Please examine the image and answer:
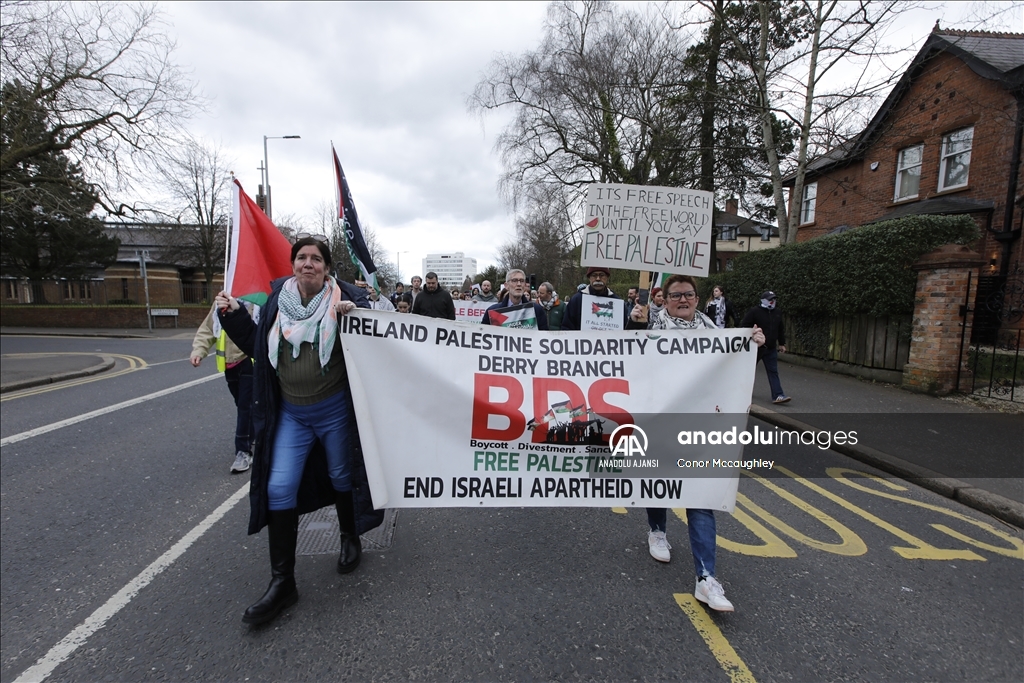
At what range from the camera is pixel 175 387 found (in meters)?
9.06

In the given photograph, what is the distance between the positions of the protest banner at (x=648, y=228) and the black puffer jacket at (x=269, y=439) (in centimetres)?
207

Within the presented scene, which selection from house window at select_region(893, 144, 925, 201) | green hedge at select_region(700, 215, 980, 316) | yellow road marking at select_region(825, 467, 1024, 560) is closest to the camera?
yellow road marking at select_region(825, 467, 1024, 560)

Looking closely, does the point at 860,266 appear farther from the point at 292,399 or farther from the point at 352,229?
the point at 292,399

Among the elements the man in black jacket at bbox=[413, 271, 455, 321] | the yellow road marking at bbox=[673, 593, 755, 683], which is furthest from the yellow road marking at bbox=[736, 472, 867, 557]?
the man in black jacket at bbox=[413, 271, 455, 321]

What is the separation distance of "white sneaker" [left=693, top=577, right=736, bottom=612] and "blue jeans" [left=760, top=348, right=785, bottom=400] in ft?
18.9

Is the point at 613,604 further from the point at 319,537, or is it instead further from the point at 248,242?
the point at 248,242

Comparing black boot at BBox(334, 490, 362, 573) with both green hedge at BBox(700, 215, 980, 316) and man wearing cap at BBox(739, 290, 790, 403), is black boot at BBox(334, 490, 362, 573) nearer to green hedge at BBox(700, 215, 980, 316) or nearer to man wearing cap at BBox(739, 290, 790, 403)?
man wearing cap at BBox(739, 290, 790, 403)

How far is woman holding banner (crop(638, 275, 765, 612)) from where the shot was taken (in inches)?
105

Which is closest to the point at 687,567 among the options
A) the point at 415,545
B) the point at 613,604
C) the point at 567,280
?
the point at 613,604

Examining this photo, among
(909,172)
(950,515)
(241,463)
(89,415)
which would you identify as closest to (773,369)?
(950,515)

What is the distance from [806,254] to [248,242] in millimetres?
11410

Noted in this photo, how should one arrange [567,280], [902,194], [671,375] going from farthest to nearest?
[567,280] → [902,194] → [671,375]

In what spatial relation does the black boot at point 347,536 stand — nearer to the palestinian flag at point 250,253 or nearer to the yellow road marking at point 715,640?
the palestinian flag at point 250,253

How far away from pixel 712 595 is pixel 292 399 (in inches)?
98.5
